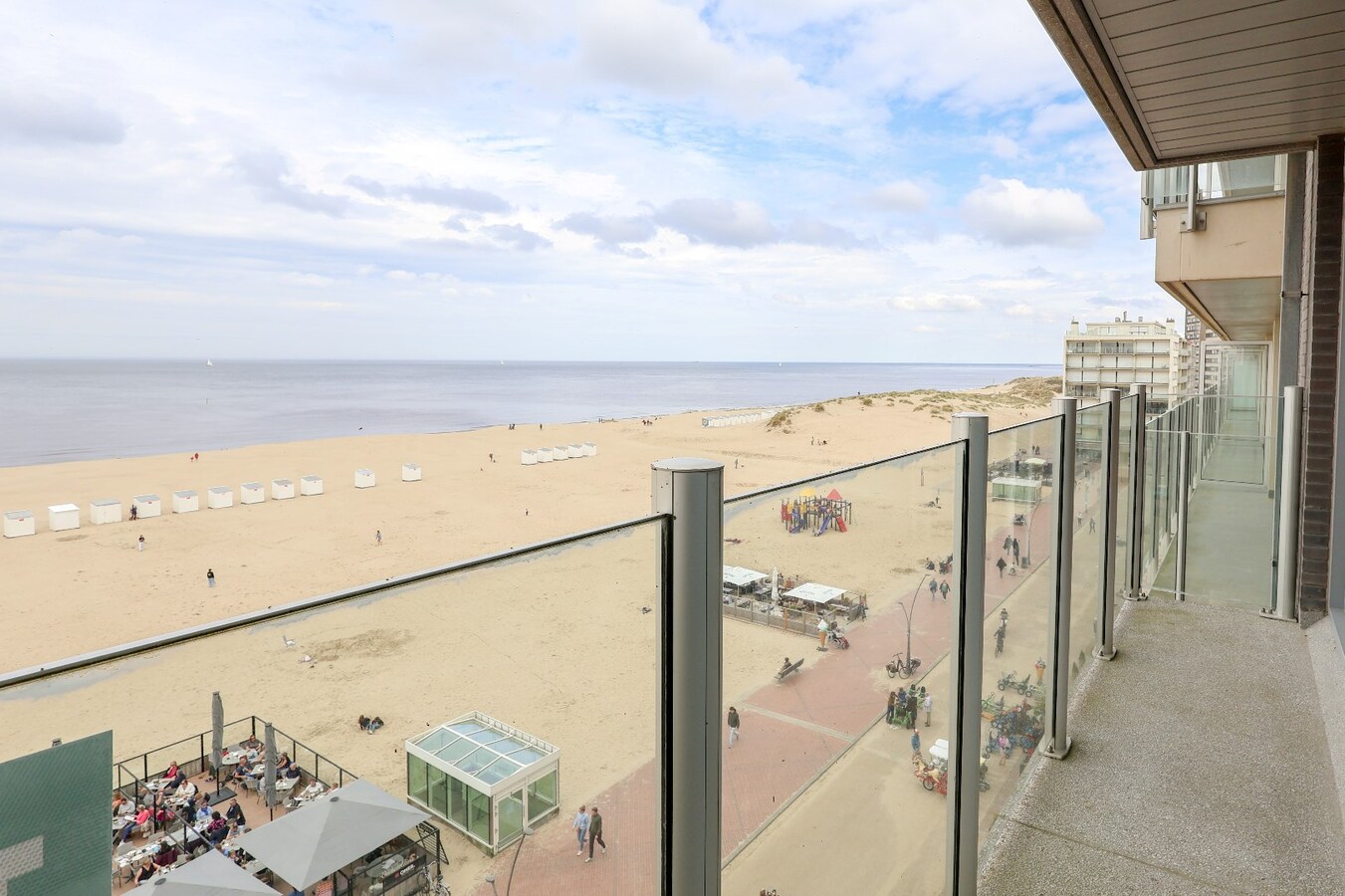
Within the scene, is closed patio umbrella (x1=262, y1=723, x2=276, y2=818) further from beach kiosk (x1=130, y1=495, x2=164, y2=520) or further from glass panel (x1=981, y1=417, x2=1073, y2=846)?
beach kiosk (x1=130, y1=495, x2=164, y2=520)

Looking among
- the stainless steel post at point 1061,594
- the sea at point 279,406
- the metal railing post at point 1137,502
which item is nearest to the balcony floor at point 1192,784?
the stainless steel post at point 1061,594

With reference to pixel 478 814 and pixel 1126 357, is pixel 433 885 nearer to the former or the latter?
pixel 478 814

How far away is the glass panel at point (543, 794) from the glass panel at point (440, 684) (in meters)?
0.04

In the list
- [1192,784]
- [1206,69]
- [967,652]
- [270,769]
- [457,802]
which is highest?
[1206,69]

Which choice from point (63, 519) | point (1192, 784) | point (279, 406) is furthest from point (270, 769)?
point (279, 406)

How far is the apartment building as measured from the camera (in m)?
64.1

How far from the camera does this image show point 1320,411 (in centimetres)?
554

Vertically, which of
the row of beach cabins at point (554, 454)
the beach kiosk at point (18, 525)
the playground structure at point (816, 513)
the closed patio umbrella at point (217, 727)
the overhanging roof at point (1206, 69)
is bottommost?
→ the beach kiosk at point (18, 525)

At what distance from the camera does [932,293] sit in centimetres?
15750

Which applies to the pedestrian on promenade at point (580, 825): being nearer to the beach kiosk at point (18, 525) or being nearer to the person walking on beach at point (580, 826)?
the person walking on beach at point (580, 826)

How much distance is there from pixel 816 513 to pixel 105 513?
1164 inches

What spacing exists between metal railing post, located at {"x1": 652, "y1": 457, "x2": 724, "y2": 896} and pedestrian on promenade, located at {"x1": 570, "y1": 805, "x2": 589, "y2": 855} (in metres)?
0.23

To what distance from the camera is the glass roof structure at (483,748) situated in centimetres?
105

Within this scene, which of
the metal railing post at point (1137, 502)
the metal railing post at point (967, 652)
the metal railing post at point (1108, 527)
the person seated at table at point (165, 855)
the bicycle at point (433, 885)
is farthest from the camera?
the metal railing post at point (1137, 502)
